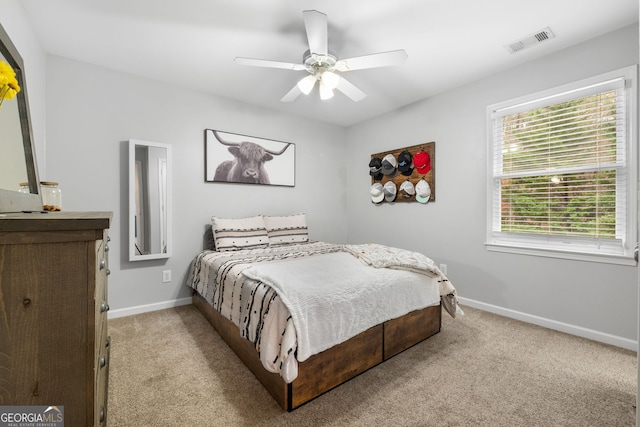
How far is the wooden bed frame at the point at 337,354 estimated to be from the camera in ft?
5.03

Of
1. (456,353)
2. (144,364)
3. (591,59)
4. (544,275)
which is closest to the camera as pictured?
(144,364)

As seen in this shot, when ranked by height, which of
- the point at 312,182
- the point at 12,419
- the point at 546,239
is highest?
the point at 312,182

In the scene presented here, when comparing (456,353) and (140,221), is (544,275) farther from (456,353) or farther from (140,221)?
(140,221)

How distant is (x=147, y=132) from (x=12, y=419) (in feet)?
9.19

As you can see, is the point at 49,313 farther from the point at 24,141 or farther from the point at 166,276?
the point at 166,276

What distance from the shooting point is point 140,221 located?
2.81 m

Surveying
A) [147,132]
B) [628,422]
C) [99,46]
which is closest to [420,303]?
[628,422]

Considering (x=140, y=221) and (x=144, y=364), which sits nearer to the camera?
(x=144, y=364)

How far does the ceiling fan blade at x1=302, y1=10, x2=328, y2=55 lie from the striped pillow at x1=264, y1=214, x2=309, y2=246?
6.76 ft

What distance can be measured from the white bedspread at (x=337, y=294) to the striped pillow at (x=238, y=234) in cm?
98

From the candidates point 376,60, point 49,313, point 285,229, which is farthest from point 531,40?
point 49,313

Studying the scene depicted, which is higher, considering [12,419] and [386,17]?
[386,17]

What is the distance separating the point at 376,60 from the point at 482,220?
204 cm

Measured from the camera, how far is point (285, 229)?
3.54 metres
